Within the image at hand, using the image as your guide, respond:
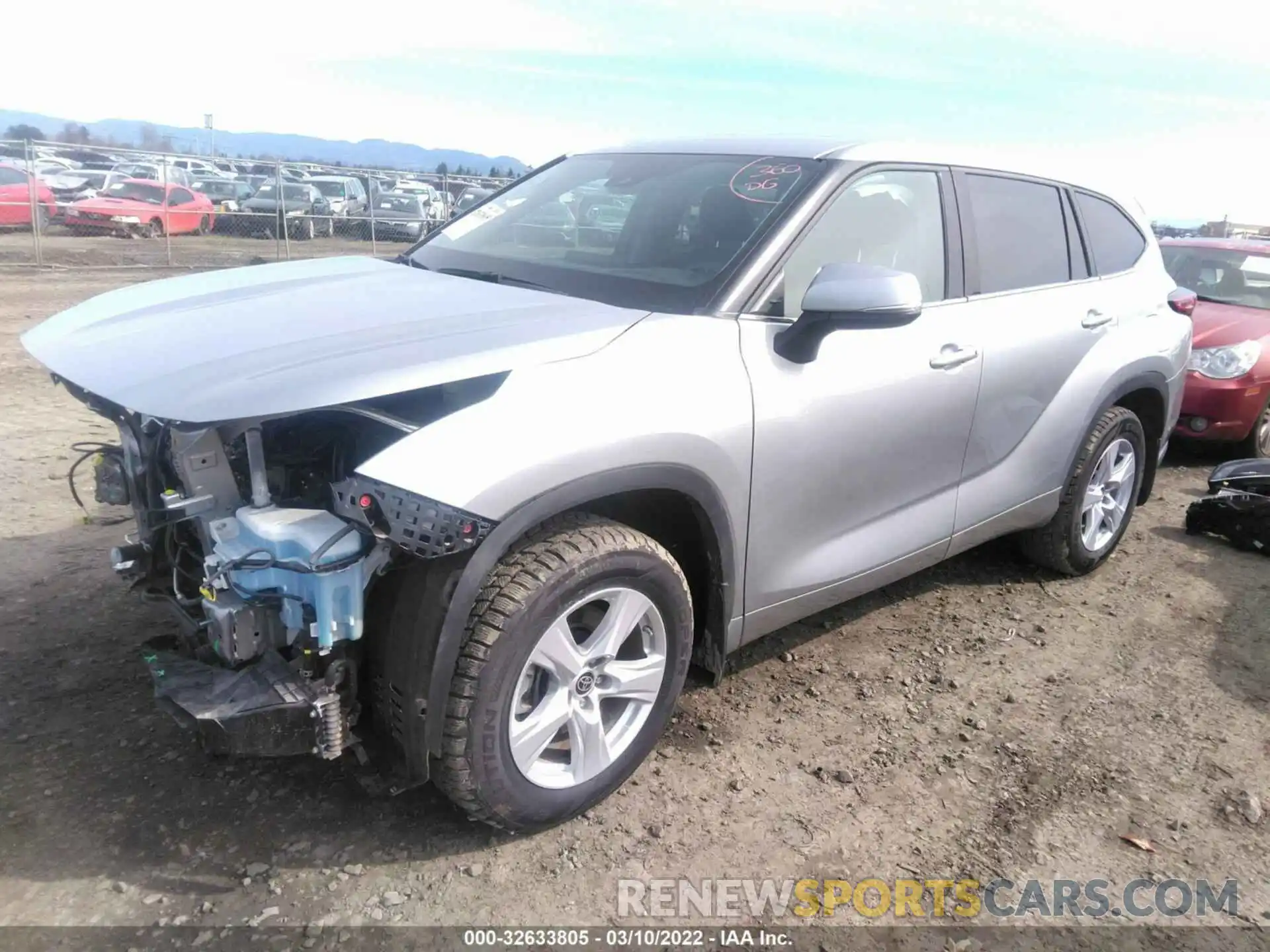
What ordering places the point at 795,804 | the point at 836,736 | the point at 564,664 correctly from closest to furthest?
the point at 564,664, the point at 795,804, the point at 836,736

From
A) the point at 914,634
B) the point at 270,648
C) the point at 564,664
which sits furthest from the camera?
the point at 914,634

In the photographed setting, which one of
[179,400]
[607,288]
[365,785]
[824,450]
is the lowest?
[365,785]

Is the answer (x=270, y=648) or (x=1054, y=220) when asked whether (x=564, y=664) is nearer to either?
(x=270, y=648)

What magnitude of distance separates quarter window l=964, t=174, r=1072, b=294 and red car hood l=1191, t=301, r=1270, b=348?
325cm

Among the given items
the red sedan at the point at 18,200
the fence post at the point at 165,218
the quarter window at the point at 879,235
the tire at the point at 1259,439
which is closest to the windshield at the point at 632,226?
the quarter window at the point at 879,235

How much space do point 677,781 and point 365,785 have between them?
999mm

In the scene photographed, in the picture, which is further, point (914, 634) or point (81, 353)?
point (914, 634)

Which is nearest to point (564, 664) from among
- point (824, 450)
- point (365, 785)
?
point (365, 785)

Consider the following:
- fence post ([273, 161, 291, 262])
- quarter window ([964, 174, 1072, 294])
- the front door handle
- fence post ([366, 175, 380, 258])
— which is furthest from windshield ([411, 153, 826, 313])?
fence post ([366, 175, 380, 258])

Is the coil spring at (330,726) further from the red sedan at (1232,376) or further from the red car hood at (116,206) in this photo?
the red car hood at (116,206)

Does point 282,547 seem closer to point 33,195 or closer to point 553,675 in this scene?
point 553,675

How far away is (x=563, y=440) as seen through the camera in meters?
2.36

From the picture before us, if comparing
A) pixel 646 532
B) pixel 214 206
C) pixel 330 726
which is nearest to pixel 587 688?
pixel 646 532

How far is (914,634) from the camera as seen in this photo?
13.3 feet
